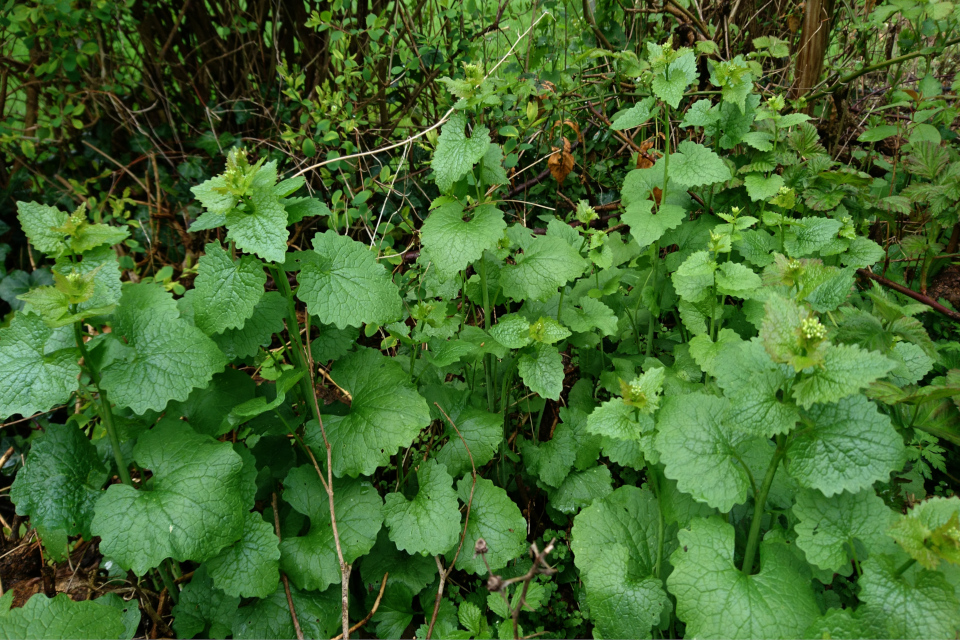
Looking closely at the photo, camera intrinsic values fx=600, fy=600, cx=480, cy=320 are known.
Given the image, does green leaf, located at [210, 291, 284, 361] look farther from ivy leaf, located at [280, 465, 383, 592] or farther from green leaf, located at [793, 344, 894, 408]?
green leaf, located at [793, 344, 894, 408]

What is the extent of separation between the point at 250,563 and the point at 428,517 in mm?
511

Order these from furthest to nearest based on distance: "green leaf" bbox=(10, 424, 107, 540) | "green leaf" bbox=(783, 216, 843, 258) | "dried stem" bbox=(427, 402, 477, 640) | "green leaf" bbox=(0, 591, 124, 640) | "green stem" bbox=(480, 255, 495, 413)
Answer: "green leaf" bbox=(783, 216, 843, 258) → "green stem" bbox=(480, 255, 495, 413) → "dried stem" bbox=(427, 402, 477, 640) → "green leaf" bbox=(10, 424, 107, 540) → "green leaf" bbox=(0, 591, 124, 640)

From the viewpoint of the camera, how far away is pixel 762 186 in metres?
2.20

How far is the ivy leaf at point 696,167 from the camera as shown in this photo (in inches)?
79.7

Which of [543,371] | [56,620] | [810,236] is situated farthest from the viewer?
[810,236]

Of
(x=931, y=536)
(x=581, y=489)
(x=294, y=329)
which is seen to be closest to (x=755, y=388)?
(x=931, y=536)

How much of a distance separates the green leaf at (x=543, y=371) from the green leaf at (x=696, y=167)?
0.75 meters

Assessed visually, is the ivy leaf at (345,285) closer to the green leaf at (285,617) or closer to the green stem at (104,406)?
the green stem at (104,406)

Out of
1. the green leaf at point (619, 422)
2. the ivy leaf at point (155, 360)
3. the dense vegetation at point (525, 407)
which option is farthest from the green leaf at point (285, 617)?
the green leaf at point (619, 422)

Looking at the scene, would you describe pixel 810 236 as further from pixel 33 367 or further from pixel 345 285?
pixel 33 367

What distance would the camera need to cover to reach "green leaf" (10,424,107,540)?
1630 millimetres

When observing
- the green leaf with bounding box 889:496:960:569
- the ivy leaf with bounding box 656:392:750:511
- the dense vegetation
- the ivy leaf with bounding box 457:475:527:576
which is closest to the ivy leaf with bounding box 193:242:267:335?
the dense vegetation

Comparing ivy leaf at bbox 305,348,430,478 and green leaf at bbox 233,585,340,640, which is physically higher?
ivy leaf at bbox 305,348,430,478

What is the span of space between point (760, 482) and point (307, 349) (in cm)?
145
